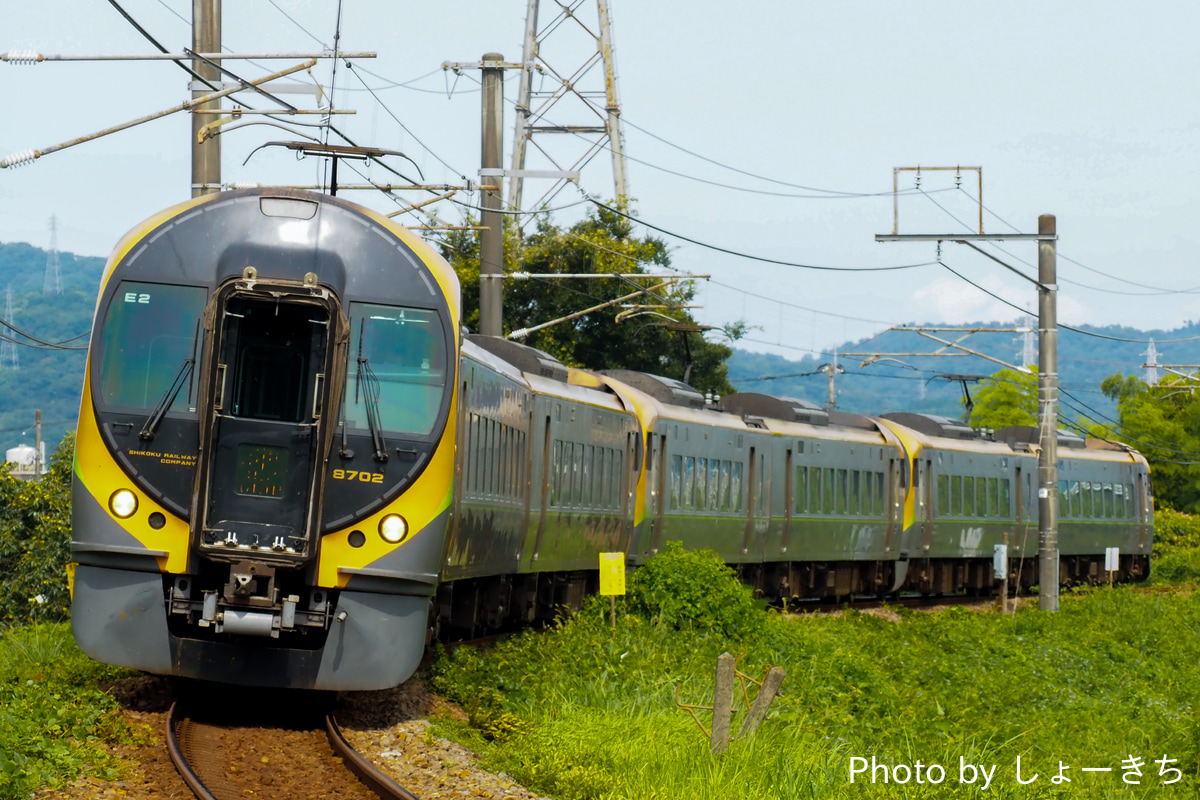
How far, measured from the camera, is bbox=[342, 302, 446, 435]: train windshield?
10.8 metres

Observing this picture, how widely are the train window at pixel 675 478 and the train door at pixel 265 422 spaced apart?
11756mm

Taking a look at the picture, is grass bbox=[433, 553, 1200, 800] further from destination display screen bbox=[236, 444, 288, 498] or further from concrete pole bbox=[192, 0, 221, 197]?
concrete pole bbox=[192, 0, 221, 197]

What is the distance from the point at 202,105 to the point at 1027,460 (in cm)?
2317

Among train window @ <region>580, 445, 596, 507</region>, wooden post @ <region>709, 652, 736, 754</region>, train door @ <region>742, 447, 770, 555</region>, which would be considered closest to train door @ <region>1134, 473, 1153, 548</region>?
train door @ <region>742, 447, 770, 555</region>

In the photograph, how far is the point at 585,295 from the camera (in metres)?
38.3

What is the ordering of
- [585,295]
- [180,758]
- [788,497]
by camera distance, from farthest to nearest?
[585,295] → [788,497] → [180,758]

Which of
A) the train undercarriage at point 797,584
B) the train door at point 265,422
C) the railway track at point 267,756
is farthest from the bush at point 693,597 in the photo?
the train door at point 265,422

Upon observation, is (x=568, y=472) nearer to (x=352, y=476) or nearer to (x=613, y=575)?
(x=613, y=575)

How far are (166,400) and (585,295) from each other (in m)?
27.9

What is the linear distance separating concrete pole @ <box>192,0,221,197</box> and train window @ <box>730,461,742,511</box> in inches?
432

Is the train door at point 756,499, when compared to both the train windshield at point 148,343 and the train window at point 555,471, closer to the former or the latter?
the train window at point 555,471

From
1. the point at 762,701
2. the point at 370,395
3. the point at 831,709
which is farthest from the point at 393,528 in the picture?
the point at 831,709

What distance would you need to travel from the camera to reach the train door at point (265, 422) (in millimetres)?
10492

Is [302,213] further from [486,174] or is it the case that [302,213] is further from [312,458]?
[486,174]
